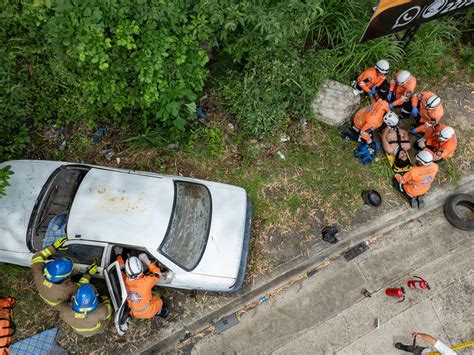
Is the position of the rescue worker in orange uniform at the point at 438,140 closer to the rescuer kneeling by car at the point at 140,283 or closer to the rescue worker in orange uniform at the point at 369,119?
the rescue worker in orange uniform at the point at 369,119

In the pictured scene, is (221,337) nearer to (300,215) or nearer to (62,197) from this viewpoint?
(300,215)

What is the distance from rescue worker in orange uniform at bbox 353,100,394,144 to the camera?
560cm

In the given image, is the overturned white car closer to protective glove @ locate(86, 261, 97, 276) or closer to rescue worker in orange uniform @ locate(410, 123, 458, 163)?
protective glove @ locate(86, 261, 97, 276)

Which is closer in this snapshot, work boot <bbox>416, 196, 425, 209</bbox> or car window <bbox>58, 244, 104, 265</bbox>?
car window <bbox>58, 244, 104, 265</bbox>

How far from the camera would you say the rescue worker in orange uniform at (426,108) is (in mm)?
5551

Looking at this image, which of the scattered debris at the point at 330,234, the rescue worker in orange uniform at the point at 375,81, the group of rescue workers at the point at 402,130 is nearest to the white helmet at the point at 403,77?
the group of rescue workers at the point at 402,130

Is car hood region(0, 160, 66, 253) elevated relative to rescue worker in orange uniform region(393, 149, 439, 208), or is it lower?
lower

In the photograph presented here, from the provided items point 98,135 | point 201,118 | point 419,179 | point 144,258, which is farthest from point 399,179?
point 98,135

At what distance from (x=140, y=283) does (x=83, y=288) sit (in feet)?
2.16

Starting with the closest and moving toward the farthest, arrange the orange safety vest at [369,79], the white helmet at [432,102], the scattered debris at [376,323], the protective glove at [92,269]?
the protective glove at [92,269], the scattered debris at [376,323], the white helmet at [432,102], the orange safety vest at [369,79]

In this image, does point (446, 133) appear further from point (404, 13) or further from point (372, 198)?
point (404, 13)

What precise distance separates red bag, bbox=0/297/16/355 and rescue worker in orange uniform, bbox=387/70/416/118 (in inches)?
261

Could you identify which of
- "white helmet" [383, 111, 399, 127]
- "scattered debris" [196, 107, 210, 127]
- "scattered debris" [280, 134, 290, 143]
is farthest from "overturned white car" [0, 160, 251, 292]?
"white helmet" [383, 111, 399, 127]

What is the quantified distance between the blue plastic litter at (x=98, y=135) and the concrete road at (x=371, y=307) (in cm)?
359
